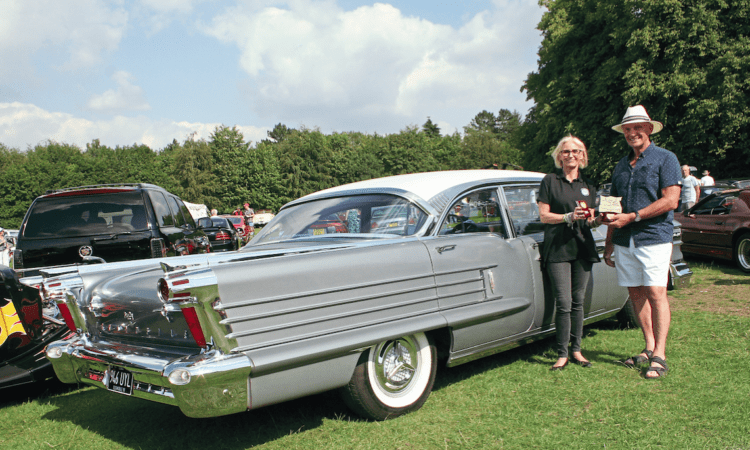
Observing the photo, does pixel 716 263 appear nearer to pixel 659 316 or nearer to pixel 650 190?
pixel 659 316

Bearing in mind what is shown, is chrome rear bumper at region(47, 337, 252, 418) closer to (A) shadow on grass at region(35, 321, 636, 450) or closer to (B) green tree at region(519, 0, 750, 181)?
(A) shadow on grass at region(35, 321, 636, 450)

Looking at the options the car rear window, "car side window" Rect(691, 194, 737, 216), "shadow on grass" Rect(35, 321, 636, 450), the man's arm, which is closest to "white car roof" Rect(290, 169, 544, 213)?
the man's arm

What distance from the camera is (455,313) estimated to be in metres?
3.59

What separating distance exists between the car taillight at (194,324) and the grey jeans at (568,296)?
268cm

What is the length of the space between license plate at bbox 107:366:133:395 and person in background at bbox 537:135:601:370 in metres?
2.99

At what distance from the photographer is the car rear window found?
6176 mm

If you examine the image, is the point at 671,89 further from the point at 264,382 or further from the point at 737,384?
the point at 264,382

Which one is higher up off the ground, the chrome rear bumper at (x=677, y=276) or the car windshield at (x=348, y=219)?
the car windshield at (x=348, y=219)

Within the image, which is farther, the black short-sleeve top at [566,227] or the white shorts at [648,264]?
the black short-sleeve top at [566,227]

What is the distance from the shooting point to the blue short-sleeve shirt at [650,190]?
158 inches

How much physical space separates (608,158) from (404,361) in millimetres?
24688

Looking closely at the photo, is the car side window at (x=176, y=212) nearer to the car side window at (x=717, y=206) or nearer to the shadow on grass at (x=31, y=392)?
the shadow on grass at (x=31, y=392)

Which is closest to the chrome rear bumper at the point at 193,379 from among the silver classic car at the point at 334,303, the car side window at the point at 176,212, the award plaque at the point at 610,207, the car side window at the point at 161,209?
the silver classic car at the point at 334,303

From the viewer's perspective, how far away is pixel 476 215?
4.32 meters
